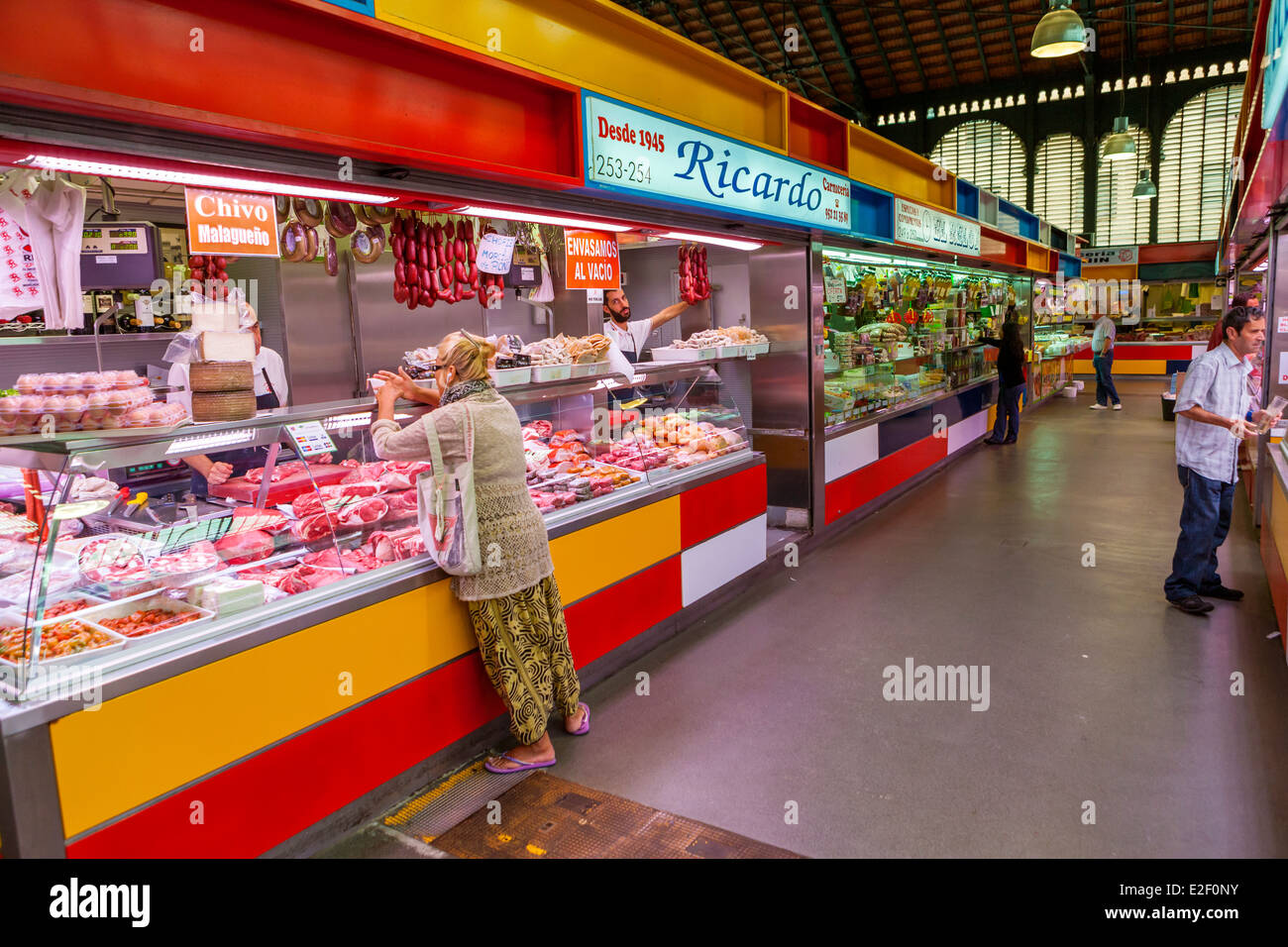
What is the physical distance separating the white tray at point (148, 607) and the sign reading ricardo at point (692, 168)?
261 cm

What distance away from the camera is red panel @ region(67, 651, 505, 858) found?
2738mm

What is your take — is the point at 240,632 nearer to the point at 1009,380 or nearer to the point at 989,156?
the point at 1009,380

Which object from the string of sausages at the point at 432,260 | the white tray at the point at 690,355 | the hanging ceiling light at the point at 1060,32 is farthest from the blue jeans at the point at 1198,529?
the hanging ceiling light at the point at 1060,32

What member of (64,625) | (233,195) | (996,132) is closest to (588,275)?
(233,195)

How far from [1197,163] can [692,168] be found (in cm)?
2069

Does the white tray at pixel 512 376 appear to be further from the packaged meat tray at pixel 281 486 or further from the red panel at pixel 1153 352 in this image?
the red panel at pixel 1153 352

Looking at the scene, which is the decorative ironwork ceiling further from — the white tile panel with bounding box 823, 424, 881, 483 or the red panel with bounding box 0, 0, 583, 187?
the red panel with bounding box 0, 0, 583, 187

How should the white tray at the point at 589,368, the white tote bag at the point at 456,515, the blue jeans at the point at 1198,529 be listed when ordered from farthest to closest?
the blue jeans at the point at 1198,529
the white tray at the point at 589,368
the white tote bag at the point at 456,515

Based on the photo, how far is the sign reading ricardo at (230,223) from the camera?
3.35m

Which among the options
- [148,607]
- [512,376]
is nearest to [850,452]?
[512,376]

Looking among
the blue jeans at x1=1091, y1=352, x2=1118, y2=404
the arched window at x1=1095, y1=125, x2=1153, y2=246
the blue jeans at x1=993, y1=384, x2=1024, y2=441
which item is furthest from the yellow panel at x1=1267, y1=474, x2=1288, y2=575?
the arched window at x1=1095, y1=125, x2=1153, y2=246

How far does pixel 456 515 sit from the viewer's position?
3.67 m

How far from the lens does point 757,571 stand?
6.48 metres
